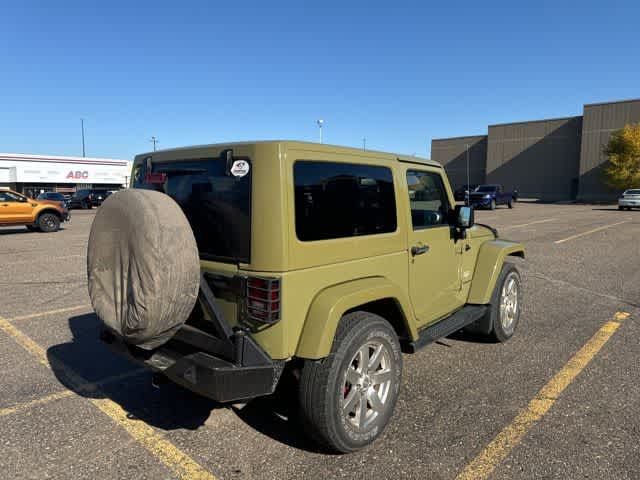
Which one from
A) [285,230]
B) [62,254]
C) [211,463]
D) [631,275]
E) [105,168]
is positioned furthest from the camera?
[105,168]

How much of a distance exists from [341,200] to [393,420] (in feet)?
5.26

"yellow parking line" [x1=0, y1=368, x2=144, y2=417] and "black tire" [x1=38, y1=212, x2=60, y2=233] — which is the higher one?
"black tire" [x1=38, y1=212, x2=60, y2=233]

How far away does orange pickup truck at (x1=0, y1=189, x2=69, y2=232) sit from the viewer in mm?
15797

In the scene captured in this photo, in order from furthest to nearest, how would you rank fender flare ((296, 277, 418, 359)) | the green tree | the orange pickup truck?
the green tree → the orange pickup truck → fender flare ((296, 277, 418, 359))

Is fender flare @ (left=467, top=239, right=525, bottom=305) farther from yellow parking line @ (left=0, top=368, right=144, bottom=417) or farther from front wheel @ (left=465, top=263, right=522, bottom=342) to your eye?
yellow parking line @ (left=0, top=368, right=144, bottom=417)

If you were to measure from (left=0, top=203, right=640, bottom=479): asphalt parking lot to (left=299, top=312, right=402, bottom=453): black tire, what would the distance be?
0.15m

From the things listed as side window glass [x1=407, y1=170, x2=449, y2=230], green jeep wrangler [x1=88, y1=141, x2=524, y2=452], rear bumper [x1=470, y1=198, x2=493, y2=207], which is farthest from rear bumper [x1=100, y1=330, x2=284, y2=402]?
rear bumper [x1=470, y1=198, x2=493, y2=207]

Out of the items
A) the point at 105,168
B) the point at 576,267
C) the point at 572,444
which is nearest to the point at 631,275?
the point at 576,267

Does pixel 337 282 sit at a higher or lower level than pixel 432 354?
higher

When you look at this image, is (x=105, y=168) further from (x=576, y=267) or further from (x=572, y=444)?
(x=572, y=444)

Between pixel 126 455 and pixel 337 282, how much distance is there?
168 cm

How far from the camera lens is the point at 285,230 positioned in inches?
97.6

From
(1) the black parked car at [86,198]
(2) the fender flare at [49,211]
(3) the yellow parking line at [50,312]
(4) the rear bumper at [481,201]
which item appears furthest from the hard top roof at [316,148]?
(1) the black parked car at [86,198]

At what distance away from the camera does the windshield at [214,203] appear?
8.48 feet
